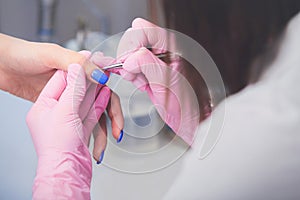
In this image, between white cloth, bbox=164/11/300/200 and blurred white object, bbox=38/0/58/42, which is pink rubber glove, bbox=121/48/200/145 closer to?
white cloth, bbox=164/11/300/200

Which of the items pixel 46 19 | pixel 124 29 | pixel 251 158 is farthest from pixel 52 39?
pixel 251 158

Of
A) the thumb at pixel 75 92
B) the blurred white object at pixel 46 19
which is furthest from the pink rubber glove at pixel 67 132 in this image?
the blurred white object at pixel 46 19

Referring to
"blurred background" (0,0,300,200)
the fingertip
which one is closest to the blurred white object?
"blurred background" (0,0,300,200)

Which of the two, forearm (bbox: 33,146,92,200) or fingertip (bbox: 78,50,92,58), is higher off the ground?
fingertip (bbox: 78,50,92,58)

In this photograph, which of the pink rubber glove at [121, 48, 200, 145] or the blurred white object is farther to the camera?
the blurred white object

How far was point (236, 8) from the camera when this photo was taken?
551 millimetres

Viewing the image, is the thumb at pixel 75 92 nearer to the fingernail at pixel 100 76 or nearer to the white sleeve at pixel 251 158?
the fingernail at pixel 100 76

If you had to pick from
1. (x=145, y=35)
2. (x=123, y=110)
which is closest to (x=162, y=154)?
(x=123, y=110)

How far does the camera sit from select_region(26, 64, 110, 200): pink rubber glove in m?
0.56

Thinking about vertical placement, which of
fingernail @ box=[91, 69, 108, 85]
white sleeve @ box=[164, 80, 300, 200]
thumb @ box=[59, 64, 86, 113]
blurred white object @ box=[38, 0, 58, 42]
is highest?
blurred white object @ box=[38, 0, 58, 42]

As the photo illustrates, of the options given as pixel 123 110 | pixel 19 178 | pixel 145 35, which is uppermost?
pixel 145 35

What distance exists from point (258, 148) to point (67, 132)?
30cm

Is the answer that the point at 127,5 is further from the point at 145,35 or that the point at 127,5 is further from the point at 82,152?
the point at 82,152

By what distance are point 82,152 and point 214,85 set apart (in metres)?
0.24
